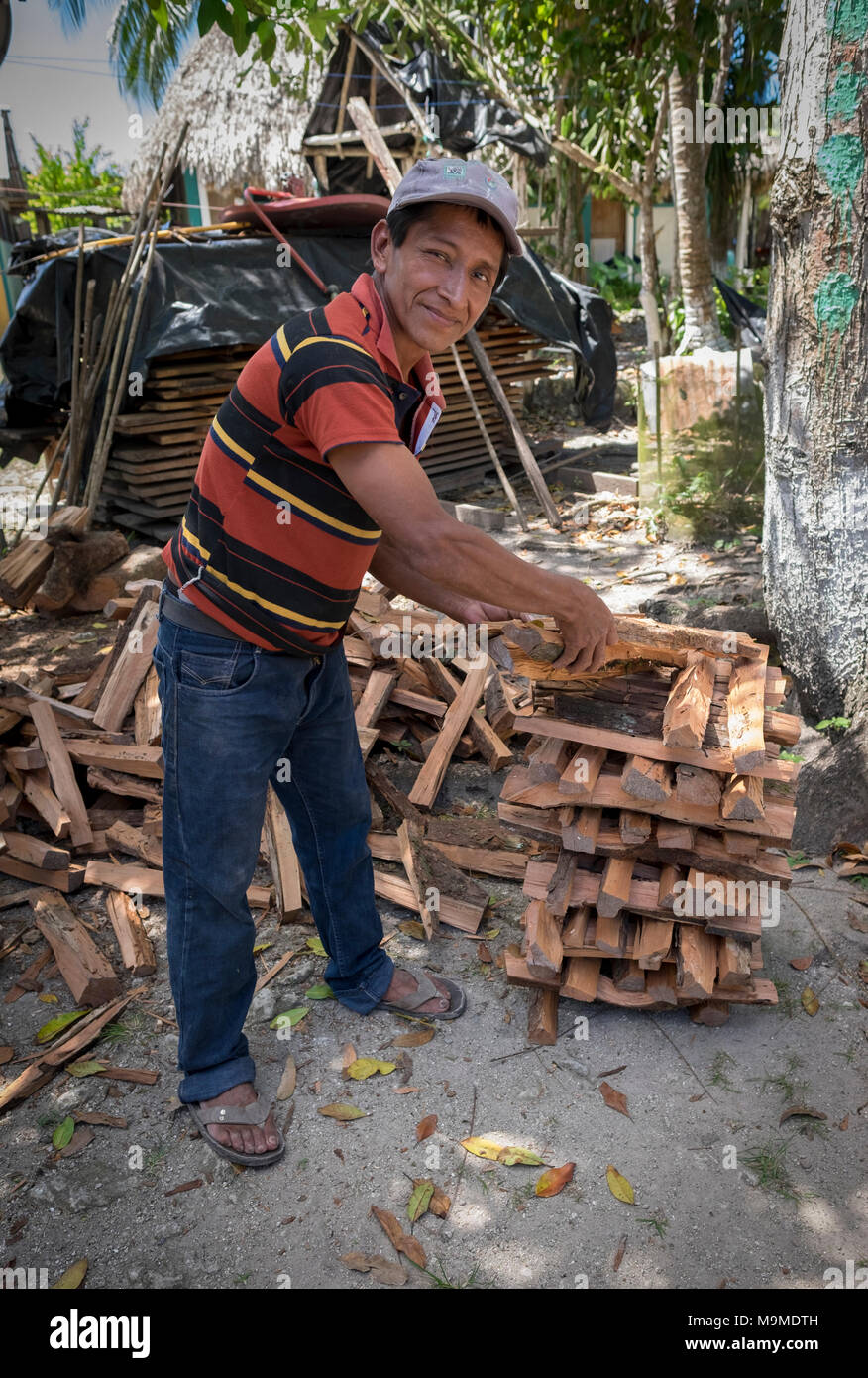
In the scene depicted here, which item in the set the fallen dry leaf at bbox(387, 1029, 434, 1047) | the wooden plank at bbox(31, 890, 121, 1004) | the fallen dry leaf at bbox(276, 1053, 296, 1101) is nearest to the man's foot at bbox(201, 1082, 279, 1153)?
the fallen dry leaf at bbox(276, 1053, 296, 1101)

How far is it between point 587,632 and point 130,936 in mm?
2291

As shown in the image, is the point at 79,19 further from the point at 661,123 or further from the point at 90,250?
the point at 661,123

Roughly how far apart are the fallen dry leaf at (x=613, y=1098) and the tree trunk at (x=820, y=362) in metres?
2.26

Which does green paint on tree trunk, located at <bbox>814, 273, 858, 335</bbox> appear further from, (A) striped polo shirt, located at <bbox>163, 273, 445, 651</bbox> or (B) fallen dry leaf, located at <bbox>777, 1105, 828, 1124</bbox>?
(B) fallen dry leaf, located at <bbox>777, 1105, 828, 1124</bbox>

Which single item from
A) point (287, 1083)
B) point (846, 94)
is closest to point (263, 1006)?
point (287, 1083)

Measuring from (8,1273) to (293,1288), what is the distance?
741mm

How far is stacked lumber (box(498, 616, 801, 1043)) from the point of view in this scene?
2807 millimetres

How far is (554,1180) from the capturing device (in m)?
2.61

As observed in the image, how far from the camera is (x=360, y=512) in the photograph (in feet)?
7.51

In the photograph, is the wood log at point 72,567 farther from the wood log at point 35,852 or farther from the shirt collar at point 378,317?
the shirt collar at point 378,317

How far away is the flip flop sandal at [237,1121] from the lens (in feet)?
8.80

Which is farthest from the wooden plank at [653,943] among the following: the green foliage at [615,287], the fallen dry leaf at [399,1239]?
the green foliage at [615,287]

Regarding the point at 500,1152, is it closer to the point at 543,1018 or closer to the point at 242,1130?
the point at 543,1018
